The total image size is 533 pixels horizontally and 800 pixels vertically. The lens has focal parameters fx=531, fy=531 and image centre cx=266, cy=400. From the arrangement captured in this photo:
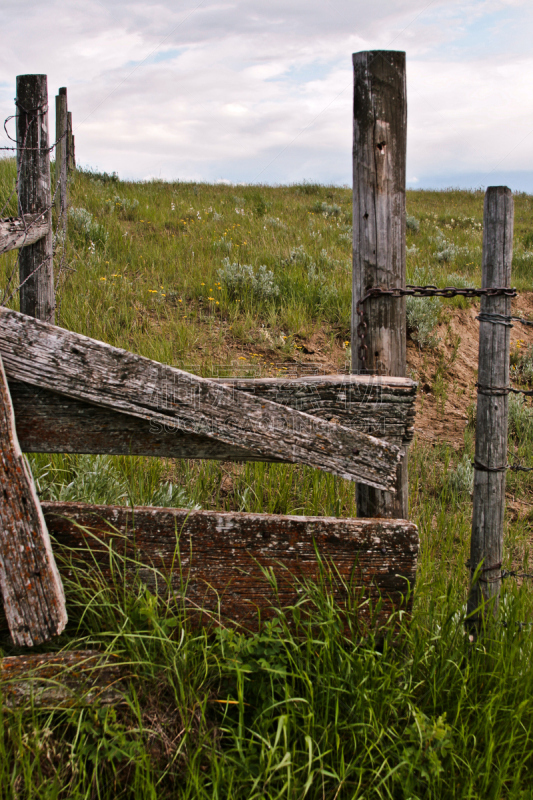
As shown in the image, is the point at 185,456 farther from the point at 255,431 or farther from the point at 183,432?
the point at 255,431

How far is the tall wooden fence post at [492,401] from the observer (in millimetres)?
2533

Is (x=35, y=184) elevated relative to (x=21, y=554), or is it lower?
elevated

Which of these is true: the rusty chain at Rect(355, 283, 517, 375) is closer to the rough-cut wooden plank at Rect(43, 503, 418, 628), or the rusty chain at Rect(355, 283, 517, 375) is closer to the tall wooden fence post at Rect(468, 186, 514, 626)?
the tall wooden fence post at Rect(468, 186, 514, 626)

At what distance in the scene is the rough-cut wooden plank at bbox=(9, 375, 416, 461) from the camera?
2.08 meters

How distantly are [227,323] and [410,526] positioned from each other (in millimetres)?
4872

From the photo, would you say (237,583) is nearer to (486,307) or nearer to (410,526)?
(410,526)

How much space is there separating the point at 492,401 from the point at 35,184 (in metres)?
3.23

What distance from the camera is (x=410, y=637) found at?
210cm

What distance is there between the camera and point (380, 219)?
234cm

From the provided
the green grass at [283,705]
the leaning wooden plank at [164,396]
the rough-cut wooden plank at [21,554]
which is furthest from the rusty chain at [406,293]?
the rough-cut wooden plank at [21,554]

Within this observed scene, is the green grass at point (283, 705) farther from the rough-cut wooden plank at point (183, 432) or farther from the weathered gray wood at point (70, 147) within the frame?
the weathered gray wood at point (70, 147)

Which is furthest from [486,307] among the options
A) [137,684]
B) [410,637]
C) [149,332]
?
[149,332]

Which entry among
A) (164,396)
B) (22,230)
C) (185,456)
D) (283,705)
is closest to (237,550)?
(185,456)

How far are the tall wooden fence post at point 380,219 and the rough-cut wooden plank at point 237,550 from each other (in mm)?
295
